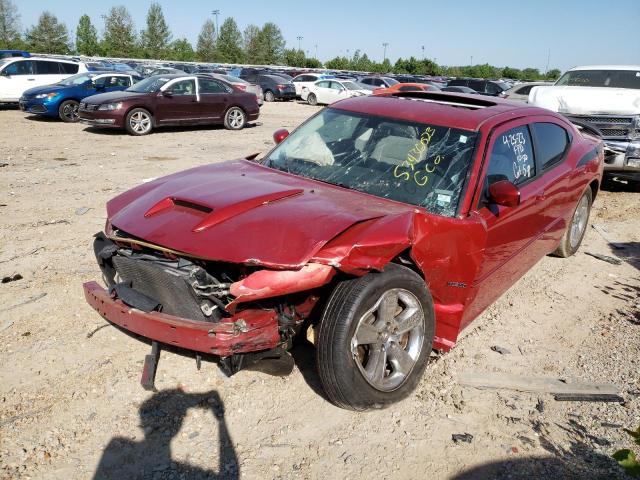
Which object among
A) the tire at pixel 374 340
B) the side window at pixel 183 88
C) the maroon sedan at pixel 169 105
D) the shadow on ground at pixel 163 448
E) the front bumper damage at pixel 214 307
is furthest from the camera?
the side window at pixel 183 88

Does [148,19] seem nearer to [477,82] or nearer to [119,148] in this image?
[477,82]

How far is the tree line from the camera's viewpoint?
2815 inches

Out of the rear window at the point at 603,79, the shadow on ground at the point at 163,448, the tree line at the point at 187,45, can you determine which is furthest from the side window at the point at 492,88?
the tree line at the point at 187,45

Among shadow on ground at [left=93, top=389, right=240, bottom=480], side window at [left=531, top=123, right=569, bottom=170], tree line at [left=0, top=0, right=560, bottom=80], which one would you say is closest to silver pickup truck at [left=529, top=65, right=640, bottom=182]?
side window at [left=531, top=123, right=569, bottom=170]

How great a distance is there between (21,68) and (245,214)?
17952 mm

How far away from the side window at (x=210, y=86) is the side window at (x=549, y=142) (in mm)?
11454

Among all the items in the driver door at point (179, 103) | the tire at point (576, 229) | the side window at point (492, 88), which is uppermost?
the side window at point (492, 88)

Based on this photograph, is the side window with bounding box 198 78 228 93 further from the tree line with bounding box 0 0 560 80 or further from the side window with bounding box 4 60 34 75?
the tree line with bounding box 0 0 560 80

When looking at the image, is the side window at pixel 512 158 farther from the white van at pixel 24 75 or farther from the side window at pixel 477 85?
the side window at pixel 477 85

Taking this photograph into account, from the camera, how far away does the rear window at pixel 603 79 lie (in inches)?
398

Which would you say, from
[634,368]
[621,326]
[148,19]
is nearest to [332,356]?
[634,368]

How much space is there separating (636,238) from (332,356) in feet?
18.7

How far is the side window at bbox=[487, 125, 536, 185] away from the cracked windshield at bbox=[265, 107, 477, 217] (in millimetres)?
225

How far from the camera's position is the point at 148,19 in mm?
86250
